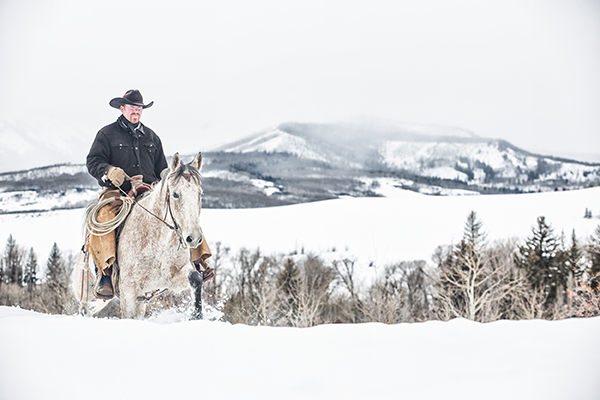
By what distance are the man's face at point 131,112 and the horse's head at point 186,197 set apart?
1262 millimetres

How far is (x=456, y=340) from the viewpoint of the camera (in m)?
3.87

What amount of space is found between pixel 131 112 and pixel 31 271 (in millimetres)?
55969

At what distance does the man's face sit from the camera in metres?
5.66

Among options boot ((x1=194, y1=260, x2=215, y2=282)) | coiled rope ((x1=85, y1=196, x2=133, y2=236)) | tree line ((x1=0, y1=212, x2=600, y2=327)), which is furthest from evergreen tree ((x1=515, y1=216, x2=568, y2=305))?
coiled rope ((x1=85, y1=196, x2=133, y2=236))

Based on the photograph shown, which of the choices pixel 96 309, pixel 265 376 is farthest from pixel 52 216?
pixel 265 376

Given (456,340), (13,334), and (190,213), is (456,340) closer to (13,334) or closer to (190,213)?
(190,213)

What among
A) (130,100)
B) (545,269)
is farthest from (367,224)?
(130,100)

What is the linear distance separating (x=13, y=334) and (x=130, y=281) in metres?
1.48

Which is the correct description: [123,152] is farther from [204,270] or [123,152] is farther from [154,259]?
[204,270]

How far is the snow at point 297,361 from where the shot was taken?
9.87ft

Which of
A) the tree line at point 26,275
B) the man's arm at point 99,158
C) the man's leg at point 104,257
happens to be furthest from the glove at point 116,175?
the tree line at point 26,275

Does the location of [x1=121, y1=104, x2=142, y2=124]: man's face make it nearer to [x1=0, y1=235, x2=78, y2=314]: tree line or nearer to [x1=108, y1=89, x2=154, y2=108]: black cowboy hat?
[x1=108, y1=89, x2=154, y2=108]: black cowboy hat

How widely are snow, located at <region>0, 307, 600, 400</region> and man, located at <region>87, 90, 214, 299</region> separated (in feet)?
3.75

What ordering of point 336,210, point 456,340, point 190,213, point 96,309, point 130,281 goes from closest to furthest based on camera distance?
point 456,340, point 190,213, point 130,281, point 96,309, point 336,210
